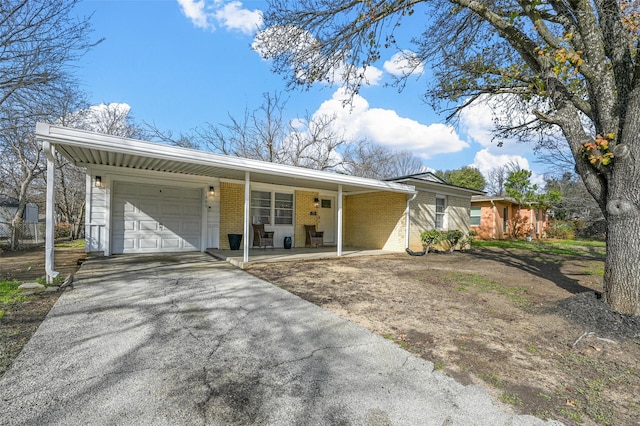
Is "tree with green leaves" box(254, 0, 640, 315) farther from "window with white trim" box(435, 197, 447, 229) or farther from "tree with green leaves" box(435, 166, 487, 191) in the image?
"tree with green leaves" box(435, 166, 487, 191)

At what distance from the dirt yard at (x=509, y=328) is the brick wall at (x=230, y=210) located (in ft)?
10.9

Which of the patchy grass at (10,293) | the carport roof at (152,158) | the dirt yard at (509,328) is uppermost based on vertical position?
the carport roof at (152,158)

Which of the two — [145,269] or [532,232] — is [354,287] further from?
[532,232]

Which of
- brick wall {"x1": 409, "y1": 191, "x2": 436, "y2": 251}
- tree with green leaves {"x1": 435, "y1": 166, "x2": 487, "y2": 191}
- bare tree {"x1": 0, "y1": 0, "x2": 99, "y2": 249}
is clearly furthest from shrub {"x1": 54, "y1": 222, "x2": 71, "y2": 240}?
tree with green leaves {"x1": 435, "y1": 166, "x2": 487, "y2": 191}

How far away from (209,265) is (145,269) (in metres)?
1.34

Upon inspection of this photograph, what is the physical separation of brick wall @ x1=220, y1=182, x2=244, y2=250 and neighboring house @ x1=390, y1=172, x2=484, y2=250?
572 cm

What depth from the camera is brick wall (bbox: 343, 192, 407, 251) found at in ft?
37.7

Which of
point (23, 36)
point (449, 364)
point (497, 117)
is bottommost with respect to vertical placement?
point (449, 364)

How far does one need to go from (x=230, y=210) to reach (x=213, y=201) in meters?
0.65

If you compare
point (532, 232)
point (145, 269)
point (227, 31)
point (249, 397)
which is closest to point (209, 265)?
point (145, 269)

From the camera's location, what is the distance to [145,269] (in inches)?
255

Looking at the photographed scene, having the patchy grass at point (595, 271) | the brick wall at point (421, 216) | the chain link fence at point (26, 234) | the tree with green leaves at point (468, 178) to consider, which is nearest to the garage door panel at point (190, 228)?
the chain link fence at point (26, 234)

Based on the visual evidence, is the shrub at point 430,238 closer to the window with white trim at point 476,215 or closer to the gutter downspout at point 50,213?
the window with white trim at point 476,215

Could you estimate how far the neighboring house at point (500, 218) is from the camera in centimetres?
1941
